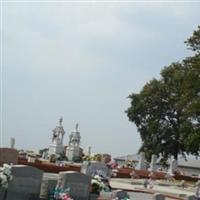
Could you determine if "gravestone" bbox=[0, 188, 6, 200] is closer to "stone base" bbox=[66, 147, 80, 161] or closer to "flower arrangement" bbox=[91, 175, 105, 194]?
"flower arrangement" bbox=[91, 175, 105, 194]

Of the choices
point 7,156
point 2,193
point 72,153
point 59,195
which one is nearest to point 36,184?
point 59,195

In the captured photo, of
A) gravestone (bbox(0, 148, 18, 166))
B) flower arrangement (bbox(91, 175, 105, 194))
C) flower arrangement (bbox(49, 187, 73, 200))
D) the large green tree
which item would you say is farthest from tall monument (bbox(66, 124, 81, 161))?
flower arrangement (bbox(49, 187, 73, 200))

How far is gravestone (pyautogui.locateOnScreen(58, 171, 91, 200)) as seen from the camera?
15562 millimetres

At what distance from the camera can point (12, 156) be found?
→ 29859 millimetres

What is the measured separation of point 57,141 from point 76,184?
43.0 meters

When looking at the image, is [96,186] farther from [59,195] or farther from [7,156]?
[7,156]

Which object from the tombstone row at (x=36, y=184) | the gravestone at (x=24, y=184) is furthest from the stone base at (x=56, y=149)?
the gravestone at (x=24, y=184)

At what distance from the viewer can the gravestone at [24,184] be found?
47.7 ft

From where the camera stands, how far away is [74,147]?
57719 millimetres

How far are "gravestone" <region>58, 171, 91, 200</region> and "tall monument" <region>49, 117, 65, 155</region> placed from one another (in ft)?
138

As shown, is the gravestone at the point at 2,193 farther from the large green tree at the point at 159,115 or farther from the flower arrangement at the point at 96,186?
the large green tree at the point at 159,115

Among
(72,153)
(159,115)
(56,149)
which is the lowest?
(72,153)

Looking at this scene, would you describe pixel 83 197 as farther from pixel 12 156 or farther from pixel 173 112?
pixel 173 112

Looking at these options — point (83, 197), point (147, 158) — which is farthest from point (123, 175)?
point (83, 197)
